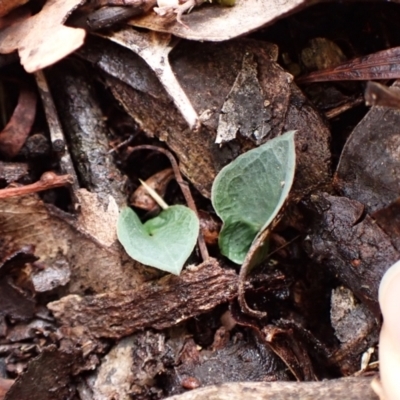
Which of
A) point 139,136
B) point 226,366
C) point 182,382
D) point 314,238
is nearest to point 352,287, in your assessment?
point 314,238

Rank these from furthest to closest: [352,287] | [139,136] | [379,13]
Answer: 1. [139,136]
2. [379,13]
3. [352,287]

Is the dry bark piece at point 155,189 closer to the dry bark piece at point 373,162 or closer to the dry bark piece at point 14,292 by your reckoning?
the dry bark piece at point 14,292

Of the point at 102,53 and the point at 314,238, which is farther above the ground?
the point at 102,53

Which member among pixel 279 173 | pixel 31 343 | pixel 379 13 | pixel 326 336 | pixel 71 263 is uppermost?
pixel 379 13

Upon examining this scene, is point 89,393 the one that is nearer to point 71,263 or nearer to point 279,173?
point 71,263

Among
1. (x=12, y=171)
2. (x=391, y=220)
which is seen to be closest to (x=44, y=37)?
(x=12, y=171)

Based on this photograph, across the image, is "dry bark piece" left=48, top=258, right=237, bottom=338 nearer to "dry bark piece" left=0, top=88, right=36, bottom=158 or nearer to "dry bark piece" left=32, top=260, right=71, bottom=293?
"dry bark piece" left=32, top=260, right=71, bottom=293
